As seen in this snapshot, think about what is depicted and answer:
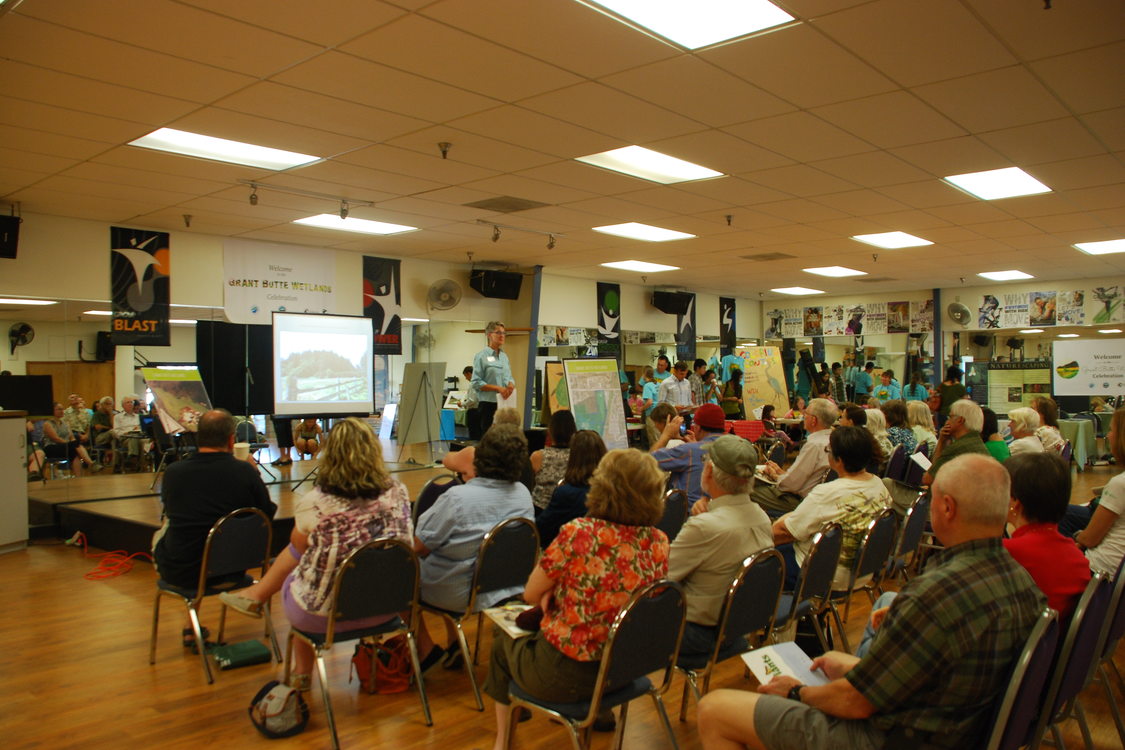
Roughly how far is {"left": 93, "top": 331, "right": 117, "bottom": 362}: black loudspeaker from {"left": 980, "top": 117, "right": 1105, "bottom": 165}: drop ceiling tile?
7.77 m

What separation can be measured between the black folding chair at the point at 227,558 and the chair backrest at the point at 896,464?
4.20 meters

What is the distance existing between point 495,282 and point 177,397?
498cm

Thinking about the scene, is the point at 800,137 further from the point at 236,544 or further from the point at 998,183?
the point at 236,544

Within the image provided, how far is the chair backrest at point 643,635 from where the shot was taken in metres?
2.29

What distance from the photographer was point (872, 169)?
5.91m

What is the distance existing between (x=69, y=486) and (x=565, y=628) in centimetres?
651

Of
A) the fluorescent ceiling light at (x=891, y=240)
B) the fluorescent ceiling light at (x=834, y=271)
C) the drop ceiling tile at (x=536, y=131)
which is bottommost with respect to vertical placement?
the fluorescent ceiling light at (x=834, y=271)

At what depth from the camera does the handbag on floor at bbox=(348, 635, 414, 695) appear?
11.6ft

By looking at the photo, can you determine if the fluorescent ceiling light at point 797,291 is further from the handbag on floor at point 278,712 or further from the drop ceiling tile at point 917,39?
the handbag on floor at point 278,712

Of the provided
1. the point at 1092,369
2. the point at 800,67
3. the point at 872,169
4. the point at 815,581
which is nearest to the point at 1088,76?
the point at 800,67

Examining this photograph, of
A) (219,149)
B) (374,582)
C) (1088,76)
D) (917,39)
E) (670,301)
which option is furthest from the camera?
(670,301)

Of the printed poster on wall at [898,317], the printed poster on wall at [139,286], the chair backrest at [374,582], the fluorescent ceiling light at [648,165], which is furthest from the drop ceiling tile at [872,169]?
the printed poster on wall at [898,317]

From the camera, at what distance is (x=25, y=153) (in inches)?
211

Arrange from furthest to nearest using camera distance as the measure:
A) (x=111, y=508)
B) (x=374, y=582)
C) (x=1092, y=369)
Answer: (x=1092, y=369) → (x=111, y=508) → (x=374, y=582)
